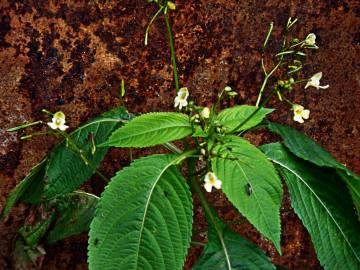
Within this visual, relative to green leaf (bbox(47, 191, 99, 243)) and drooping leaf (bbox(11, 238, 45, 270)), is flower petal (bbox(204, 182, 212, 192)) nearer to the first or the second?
green leaf (bbox(47, 191, 99, 243))

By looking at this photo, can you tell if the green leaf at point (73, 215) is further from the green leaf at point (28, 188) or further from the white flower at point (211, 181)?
the white flower at point (211, 181)

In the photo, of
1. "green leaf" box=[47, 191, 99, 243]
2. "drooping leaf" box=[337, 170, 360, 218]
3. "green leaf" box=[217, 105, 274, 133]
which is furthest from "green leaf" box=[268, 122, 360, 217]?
"green leaf" box=[47, 191, 99, 243]

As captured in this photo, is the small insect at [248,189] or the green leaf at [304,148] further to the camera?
the green leaf at [304,148]

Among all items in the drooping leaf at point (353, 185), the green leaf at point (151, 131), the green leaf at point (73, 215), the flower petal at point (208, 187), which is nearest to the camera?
the flower petal at point (208, 187)

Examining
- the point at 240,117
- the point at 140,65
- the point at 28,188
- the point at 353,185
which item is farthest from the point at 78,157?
the point at 353,185

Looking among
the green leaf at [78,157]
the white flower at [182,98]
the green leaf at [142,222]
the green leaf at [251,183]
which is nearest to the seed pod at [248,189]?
the green leaf at [251,183]

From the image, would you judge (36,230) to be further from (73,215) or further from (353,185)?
(353,185)
